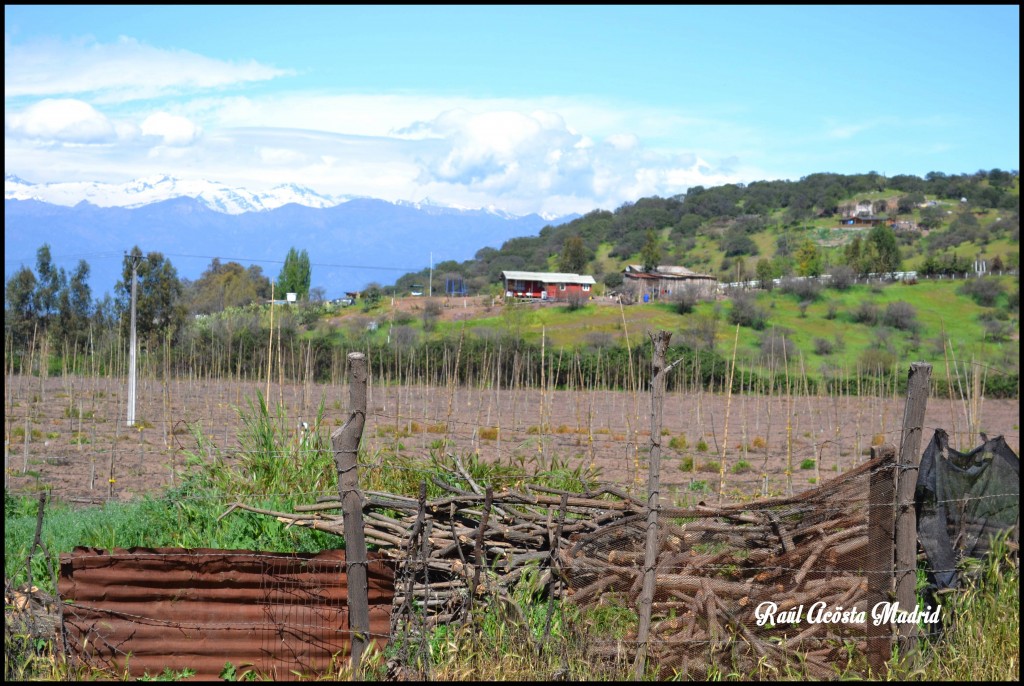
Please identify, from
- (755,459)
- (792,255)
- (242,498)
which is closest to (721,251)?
(792,255)

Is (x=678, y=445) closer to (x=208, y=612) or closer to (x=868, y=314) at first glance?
(x=208, y=612)

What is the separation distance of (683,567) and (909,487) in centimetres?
118

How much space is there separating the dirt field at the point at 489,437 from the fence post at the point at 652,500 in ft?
8.59

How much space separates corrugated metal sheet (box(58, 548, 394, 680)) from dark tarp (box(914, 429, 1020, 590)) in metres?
3.00

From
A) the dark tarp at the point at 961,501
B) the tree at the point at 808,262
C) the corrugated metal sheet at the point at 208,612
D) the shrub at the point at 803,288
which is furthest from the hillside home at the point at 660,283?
the corrugated metal sheet at the point at 208,612

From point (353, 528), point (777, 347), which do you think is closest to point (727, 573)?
point (353, 528)

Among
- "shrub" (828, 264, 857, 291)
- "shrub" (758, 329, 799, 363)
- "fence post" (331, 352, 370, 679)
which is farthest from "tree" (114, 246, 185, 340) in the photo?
"shrub" (828, 264, 857, 291)

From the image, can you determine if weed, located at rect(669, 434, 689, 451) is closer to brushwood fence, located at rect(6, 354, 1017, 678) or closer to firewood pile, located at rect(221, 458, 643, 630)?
firewood pile, located at rect(221, 458, 643, 630)

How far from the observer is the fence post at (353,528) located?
13.1ft

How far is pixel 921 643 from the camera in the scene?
4250mm

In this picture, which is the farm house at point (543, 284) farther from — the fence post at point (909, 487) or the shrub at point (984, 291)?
the fence post at point (909, 487)

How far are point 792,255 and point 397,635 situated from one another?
68058 millimetres

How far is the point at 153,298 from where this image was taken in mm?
32125

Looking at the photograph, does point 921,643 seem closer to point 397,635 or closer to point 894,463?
point 894,463
